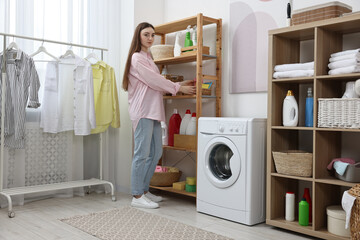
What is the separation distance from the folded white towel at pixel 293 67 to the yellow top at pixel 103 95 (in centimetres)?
157

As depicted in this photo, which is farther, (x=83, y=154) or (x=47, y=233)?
(x=83, y=154)

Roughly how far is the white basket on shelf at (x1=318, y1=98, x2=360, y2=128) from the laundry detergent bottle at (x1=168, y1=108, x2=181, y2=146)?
58.4 inches

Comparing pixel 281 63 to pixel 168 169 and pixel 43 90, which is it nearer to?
pixel 168 169

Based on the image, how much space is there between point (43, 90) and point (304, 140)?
217 centimetres

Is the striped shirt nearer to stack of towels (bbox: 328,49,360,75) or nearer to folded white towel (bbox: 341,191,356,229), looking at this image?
stack of towels (bbox: 328,49,360,75)

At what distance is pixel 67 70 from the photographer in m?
3.31

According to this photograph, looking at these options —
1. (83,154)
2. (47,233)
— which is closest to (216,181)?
(47,233)

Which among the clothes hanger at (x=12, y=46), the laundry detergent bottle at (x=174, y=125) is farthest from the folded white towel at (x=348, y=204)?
the clothes hanger at (x=12, y=46)

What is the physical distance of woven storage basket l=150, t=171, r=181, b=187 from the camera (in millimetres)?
3367

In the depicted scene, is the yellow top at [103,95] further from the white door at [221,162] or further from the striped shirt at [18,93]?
A: the white door at [221,162]

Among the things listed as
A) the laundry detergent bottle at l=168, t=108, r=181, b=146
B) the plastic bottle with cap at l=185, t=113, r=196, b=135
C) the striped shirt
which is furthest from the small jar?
the striped shirt

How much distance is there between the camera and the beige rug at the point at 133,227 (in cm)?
231

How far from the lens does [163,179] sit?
11.1 feet

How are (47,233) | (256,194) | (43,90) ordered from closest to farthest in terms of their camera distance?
(47,233), (256,194), (43,90)
